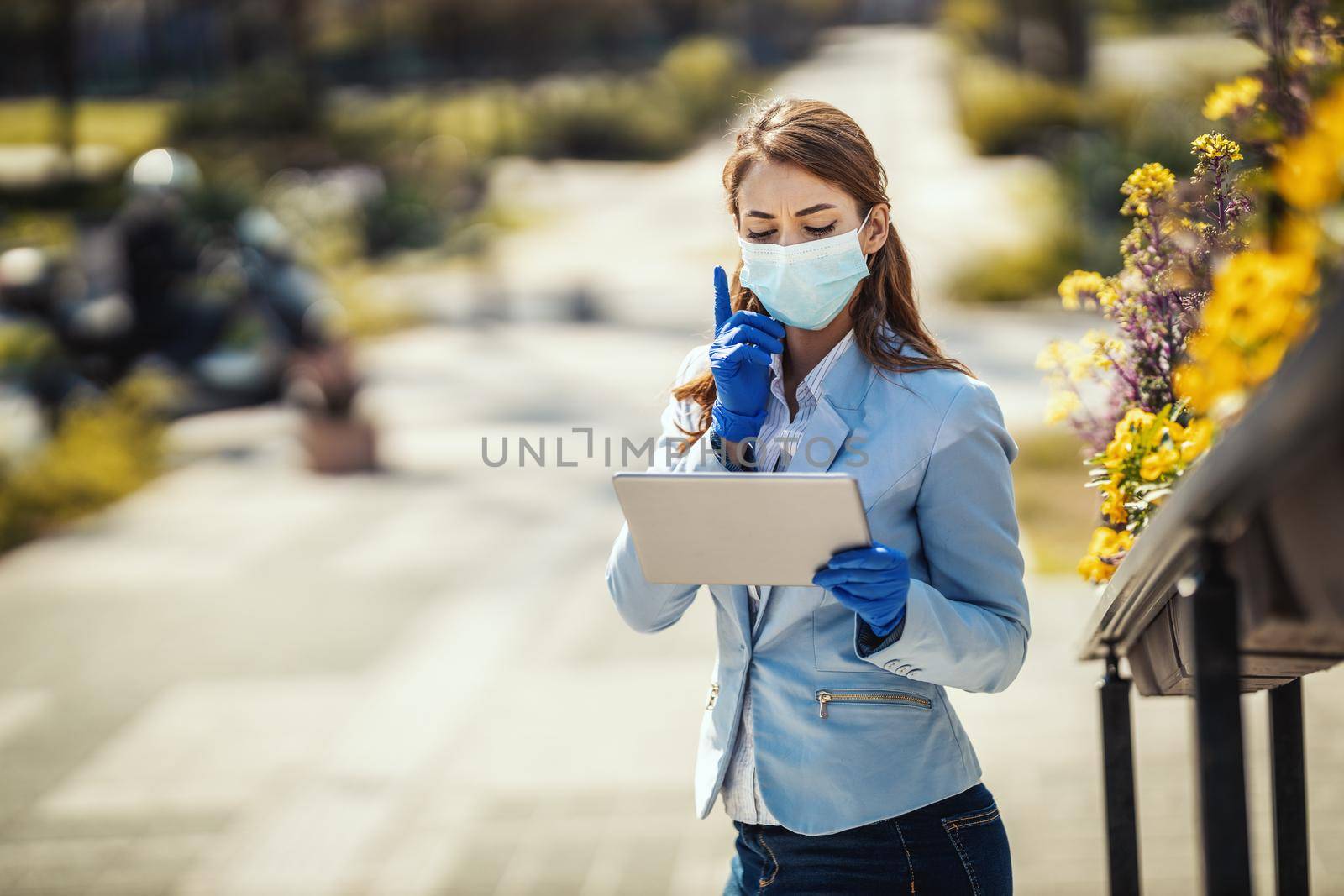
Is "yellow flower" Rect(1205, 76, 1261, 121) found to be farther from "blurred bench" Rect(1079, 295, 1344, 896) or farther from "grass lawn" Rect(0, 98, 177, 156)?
"grass lawn" Rect(0, 98, 177, 156)

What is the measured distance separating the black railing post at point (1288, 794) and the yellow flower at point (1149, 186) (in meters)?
0.73

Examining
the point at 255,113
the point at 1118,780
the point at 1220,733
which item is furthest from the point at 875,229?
the point at 255,113

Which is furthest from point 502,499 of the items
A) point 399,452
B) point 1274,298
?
point 1274,298

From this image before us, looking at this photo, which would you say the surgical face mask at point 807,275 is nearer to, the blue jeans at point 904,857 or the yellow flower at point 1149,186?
the yellow flower at point 1149,186

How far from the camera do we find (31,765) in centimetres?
514

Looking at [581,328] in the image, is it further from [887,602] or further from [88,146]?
[88,146]

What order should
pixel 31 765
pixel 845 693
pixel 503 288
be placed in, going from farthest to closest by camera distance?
pixel 503 288 → pixel 31 765 → pixel 845 693

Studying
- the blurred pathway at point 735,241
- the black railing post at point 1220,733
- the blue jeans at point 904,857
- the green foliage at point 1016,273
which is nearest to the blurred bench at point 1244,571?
the black railing post at point 1220,733

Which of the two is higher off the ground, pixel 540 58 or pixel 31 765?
pixel 540 58

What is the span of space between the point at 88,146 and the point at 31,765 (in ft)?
106

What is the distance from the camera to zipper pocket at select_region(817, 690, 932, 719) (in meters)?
1.93

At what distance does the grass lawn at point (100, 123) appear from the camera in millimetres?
33719

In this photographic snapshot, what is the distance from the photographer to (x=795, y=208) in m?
2.03

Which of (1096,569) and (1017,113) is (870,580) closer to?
(1096,569)
